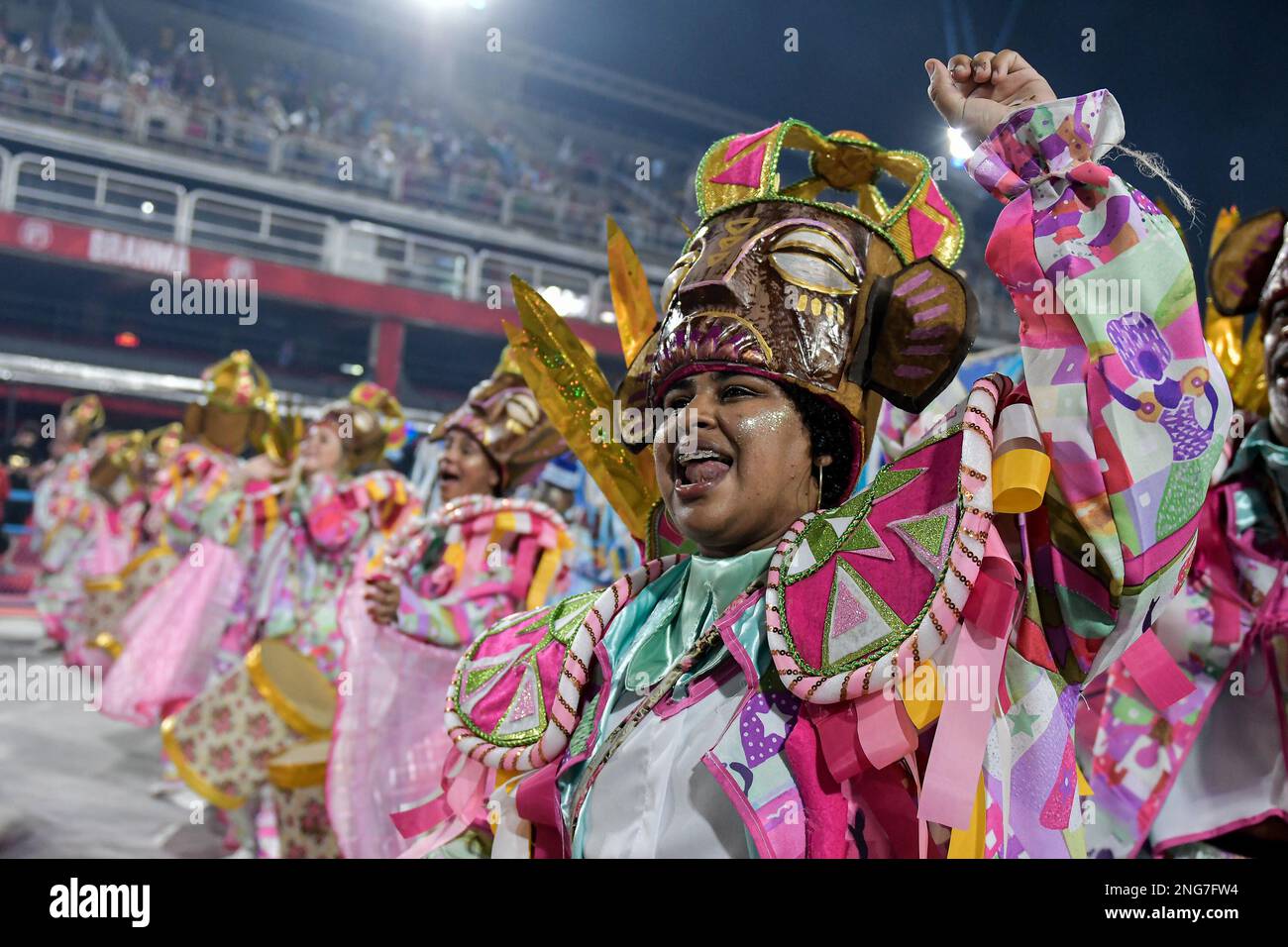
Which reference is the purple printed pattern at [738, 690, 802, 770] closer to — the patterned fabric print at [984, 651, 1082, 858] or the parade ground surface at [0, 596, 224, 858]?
the patterned fabric print at [984, 651, 1082, 858]

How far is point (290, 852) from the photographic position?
3354 millimetres

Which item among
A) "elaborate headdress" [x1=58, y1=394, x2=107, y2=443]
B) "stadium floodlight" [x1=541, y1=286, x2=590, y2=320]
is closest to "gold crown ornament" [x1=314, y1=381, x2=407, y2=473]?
"elaborate headdress" [x1=58, y1=394, x2=107, y2=443]

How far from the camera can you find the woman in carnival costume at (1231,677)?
2.13m

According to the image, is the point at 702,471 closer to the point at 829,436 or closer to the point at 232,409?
the point at 829,436

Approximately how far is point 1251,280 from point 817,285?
1.29m

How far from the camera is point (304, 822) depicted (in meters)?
3.34

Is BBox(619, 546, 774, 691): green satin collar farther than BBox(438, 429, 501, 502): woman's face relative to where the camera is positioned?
No

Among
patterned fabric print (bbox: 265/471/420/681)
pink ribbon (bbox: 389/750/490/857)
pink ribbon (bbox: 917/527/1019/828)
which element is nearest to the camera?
pink ribbon (bbox: 917/527/1019/828)

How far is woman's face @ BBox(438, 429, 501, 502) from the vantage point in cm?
361

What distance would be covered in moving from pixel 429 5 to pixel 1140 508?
645 inches

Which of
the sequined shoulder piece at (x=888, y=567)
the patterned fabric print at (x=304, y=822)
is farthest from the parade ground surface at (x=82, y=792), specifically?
the sequined shoulder piece at (x=888, y=567)
